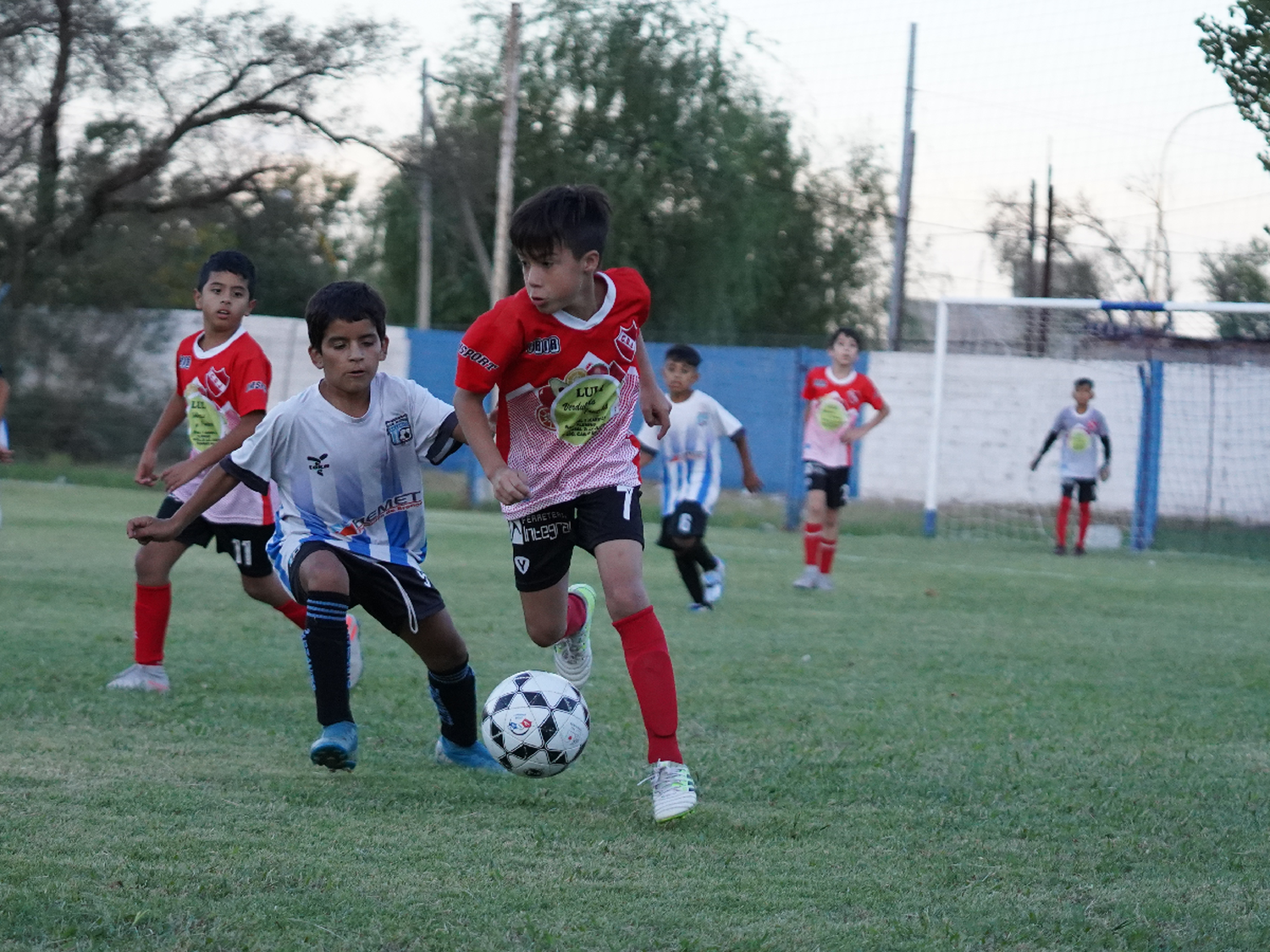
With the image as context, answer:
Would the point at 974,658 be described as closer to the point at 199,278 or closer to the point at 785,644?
the point at 785,644

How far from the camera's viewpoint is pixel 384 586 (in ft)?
13.6

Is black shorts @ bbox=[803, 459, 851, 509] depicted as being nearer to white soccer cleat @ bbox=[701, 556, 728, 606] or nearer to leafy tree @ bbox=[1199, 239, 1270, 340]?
white soccer cleat @ bbox=[701, 556, 728, 606]

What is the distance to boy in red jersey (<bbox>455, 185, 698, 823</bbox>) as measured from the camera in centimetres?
391

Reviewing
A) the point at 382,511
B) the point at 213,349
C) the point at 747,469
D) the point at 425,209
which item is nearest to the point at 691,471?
the point at 747,469

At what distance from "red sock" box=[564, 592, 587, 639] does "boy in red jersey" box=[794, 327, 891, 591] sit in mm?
5562

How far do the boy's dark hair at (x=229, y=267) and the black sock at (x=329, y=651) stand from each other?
1970 millimetres

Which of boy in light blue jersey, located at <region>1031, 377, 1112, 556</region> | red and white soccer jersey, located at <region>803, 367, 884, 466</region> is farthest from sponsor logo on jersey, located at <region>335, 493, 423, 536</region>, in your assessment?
boy in light blue jersey, located at <region>1031, 377, 1112, 556</region>

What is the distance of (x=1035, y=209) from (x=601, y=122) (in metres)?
10.3

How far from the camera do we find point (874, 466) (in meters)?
20.7

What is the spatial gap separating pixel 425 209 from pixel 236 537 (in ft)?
66.2

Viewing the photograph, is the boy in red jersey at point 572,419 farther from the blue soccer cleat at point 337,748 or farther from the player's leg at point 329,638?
the blue soccer cleat at point 337,748

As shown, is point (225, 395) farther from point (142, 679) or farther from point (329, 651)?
point (329, 651)

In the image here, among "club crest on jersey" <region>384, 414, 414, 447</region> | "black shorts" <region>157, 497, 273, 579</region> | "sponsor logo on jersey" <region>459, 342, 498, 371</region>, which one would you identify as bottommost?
"black shorts" <region>157, 497, 273, 579</region>

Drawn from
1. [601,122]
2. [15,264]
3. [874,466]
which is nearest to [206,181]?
[15,264]
